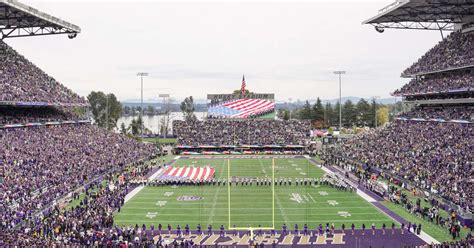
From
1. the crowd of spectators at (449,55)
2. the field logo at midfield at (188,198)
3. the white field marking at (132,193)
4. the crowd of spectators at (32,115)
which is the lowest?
the field logo at midfield at (188,198)

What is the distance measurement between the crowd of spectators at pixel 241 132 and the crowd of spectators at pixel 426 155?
10886 mm

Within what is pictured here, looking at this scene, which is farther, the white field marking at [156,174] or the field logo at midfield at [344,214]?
the white field marking at [156,174]

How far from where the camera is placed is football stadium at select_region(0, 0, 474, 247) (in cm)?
1830

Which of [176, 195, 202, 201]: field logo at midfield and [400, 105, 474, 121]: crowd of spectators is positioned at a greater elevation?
[400, 105, 474, 121]: crowd of spectators

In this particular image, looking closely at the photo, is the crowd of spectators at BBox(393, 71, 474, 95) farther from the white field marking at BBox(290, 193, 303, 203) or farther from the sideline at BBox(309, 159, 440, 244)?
the white field marking at BBox(290, 193, 303, 203)

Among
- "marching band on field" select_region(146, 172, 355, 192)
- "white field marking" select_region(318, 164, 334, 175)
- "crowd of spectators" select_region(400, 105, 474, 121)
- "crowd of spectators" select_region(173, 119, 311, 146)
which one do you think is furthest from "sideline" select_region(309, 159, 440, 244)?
"crowd of spectators" select_region(173, 119, 311, 146)

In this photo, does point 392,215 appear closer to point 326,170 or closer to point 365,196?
→ point 365,196

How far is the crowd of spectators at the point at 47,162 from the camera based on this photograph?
20.4 metres

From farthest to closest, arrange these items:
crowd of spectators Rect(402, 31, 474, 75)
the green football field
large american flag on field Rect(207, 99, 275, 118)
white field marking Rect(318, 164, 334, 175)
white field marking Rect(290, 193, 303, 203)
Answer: large american flag on field Rect(207, 99, 275, 118), white field marking Rect(318, 164, 334, 175), crowd of spectators Rect(402, 31, 474, 75), white field marking Rect(290, 193, 303, 203), the green football field

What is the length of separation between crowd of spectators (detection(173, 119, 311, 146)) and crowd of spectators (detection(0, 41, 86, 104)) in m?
14.9

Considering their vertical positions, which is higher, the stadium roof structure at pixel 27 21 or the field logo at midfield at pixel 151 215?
the stadium roof structure at pixel 27 21

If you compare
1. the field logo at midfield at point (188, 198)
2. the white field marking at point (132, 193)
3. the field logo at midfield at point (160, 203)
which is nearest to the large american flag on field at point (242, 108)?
the white field marking at point (132, 193)

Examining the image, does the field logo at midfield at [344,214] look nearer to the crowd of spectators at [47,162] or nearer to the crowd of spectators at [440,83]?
the crowd of spectators at [47,162]

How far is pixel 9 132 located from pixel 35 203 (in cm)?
1017
